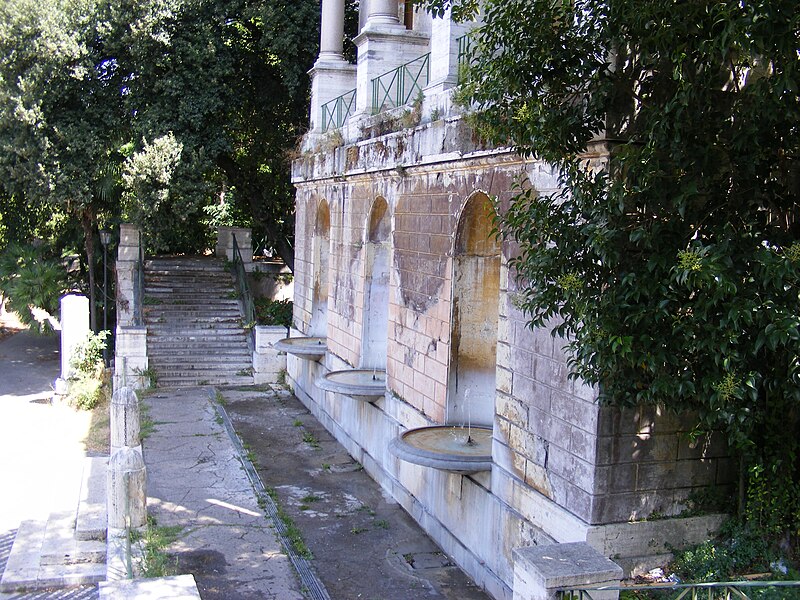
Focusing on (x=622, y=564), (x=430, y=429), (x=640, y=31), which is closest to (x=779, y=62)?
(x=640, y=31)

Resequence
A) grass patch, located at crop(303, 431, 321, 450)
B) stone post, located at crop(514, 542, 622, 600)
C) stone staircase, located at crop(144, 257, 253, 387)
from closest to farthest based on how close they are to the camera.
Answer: stone post, located at crop(514, 542, 622, 600) → grass patch, located at crop(303, 431, 321, 450) → stone staircase, located at crop(144, 257, 253, 387)

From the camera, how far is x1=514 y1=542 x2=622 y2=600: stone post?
4.77 metres

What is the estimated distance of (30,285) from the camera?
64.4ft

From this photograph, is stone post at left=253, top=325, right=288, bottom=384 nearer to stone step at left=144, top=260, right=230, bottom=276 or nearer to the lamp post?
stone step at left=144, top=260, right=230, bottom=276

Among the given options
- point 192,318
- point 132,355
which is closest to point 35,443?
point 132,355

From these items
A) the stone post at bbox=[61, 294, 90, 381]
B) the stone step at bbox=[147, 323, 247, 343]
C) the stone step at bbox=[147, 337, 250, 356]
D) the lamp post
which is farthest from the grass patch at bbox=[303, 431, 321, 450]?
the lamp post

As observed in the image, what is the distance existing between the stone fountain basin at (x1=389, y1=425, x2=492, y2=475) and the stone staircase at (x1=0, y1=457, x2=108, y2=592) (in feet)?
10.9

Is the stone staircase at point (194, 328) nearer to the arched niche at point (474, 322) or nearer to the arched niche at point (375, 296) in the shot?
the arched niche at point (375, 296)

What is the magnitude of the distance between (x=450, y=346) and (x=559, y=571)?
14.4ft

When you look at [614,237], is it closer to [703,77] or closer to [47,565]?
[703,77]

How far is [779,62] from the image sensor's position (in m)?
4.36

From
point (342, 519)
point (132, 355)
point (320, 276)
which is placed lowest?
point (342, 519)

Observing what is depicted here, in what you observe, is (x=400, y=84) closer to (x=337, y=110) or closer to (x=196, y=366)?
(x=337, y=110)

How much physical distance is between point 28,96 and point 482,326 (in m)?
11.6
